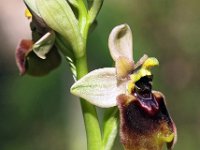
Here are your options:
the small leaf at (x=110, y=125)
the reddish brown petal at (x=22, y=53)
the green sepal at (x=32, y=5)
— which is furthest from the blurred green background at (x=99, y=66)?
the green sepal at (x=32, y=5)

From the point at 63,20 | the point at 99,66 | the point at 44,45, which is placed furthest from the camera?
the point at 99,66

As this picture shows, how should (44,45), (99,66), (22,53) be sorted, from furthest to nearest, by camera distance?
(99,66) < (22,53) < (44,45)

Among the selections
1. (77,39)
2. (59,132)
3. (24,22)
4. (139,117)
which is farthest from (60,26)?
(24,22)

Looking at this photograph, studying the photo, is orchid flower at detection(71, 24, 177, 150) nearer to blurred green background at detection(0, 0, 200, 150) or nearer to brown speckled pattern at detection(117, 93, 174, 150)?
brown speckled pattern at detection(117, 93, 174, 150)

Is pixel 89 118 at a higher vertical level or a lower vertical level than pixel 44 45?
lower

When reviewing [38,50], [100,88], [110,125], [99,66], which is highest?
[38,50]

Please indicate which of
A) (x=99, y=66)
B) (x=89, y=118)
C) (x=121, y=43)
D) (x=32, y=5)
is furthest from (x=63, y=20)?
(x=99, y=66)

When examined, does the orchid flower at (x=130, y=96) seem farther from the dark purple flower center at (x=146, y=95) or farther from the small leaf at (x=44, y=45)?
the small leaf at (x=44, y=45)

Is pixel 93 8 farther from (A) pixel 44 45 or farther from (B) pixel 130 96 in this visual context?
(B) pixel 130 96

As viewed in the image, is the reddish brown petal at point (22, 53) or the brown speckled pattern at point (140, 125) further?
the reddish brown petal at point (22, 53)
